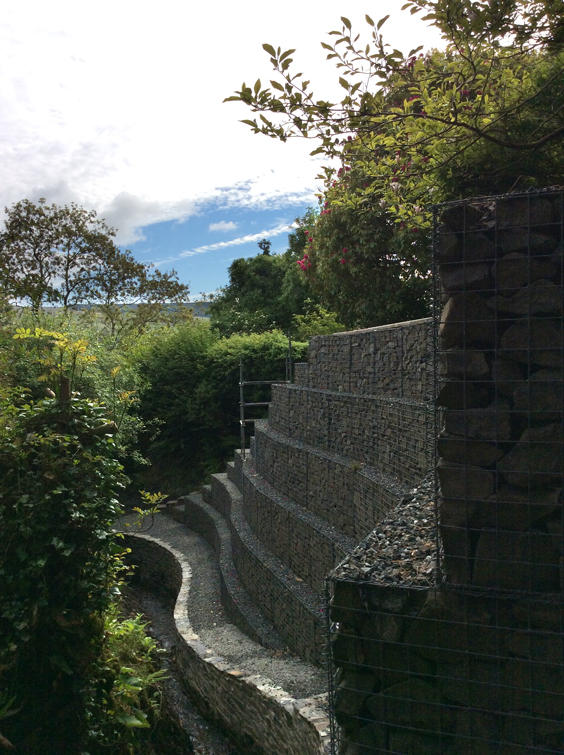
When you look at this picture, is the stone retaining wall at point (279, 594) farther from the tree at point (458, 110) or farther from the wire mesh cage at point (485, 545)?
the tree at point (458, 110)

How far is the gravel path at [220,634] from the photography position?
5.37m

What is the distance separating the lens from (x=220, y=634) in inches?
303

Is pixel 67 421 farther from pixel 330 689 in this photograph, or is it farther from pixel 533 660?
pixel 533 660

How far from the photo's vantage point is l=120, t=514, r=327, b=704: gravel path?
5.37 metres

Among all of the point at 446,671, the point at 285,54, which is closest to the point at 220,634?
the point at 446,671

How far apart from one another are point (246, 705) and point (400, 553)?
349 centimetres

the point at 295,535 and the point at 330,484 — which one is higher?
the point at 330,484

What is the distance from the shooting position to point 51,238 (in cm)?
2288

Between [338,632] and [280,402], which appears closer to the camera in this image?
[338,632]

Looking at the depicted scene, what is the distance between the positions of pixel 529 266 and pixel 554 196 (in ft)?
1.07

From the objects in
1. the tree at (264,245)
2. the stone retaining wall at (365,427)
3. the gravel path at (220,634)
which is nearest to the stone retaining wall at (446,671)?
the stone retaining wall at (365,427)

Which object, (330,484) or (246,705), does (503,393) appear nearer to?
(246,705)

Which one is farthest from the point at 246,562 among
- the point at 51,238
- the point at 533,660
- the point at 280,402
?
the point at 51,238

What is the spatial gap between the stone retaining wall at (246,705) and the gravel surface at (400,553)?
4.53 feet
